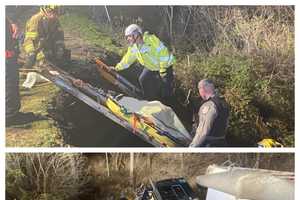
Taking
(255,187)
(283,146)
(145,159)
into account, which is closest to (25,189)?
(145,159)

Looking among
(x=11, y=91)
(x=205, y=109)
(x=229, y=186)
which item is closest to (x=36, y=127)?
(x=11, y=91)

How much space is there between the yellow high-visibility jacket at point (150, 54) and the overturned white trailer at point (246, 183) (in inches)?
21.3

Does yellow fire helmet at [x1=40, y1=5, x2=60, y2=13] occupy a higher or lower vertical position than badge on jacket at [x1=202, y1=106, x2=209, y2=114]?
higher

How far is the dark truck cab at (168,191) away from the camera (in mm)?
2359

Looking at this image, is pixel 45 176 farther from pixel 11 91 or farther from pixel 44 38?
pixel 44 38

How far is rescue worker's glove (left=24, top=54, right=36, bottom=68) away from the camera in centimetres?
239

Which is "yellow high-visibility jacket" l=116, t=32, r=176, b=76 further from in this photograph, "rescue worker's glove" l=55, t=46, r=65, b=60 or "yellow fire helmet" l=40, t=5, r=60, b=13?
"yellow fire helmet" l=40, t=5, r=60, b=13

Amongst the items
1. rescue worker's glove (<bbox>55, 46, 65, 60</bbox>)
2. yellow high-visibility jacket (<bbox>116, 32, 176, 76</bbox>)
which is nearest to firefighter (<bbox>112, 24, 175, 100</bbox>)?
yellow high-visibility jacket (<bbox>116, 32, 176, 76</bbox>)

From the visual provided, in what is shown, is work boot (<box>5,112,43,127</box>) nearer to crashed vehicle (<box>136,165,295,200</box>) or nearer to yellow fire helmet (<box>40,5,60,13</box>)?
yellow fire helmet (<box>40,5,60,13</box>)

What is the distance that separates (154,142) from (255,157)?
0.48 m

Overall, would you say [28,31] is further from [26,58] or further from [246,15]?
[246,15]

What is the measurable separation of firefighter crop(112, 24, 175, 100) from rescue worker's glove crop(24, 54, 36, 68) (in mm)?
405

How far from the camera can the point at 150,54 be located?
242 centimetres

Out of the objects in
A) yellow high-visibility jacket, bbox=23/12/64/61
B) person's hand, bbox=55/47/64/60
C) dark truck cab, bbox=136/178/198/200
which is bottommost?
dark truck cab, bbox=136/178/198/200
